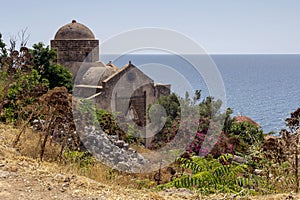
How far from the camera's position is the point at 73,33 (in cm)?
2406

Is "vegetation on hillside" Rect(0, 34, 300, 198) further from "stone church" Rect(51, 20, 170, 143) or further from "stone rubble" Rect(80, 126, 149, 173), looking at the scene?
"stone church" Rect(51, 20, 170, 143)

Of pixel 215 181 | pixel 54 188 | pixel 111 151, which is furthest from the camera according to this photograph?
pixel 111 151

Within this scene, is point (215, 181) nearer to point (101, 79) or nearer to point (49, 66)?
point (49, 66)

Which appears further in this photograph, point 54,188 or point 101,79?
point 101,79

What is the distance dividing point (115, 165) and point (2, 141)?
2.59 metres

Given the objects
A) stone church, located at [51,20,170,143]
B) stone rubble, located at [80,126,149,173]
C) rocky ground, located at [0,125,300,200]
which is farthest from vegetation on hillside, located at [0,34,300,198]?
stone church, located at [51,20,170,143]

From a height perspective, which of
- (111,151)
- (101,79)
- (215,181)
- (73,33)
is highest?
(73,33)

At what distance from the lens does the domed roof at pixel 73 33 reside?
78.8 feet

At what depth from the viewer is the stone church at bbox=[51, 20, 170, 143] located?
20453 mm

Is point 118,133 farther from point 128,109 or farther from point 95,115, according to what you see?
point 128,109

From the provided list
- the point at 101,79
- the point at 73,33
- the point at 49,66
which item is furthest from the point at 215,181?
the point at 73,33

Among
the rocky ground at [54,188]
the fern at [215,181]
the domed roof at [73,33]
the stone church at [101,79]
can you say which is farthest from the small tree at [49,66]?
the fern at [215,181]

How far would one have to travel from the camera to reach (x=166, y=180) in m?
7.75

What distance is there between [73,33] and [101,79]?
15.8ft
